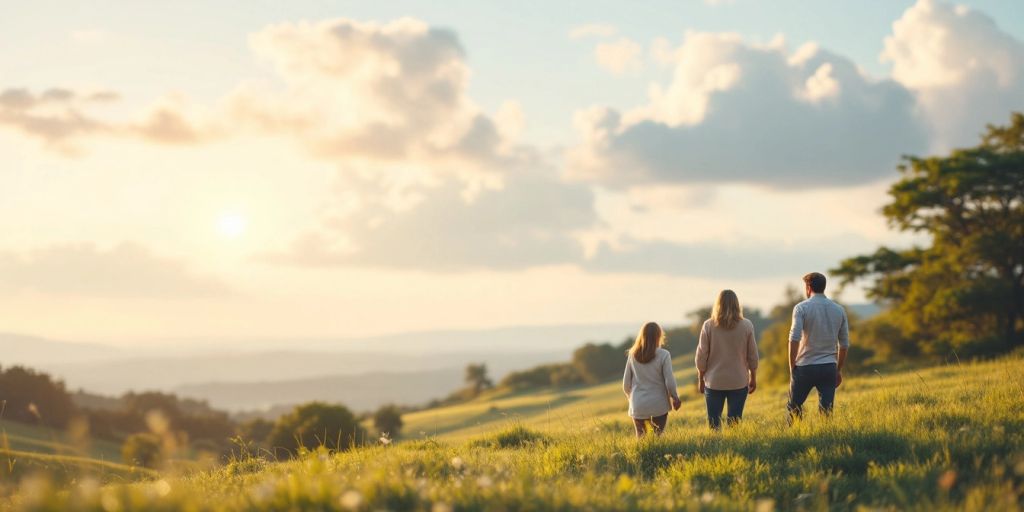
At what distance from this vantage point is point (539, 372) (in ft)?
354

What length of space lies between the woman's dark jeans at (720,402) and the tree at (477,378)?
328ft

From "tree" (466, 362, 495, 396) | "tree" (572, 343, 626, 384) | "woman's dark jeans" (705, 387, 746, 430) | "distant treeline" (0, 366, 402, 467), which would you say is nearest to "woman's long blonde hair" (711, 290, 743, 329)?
"woman's dark jeans" (705, 387, 746, 430)

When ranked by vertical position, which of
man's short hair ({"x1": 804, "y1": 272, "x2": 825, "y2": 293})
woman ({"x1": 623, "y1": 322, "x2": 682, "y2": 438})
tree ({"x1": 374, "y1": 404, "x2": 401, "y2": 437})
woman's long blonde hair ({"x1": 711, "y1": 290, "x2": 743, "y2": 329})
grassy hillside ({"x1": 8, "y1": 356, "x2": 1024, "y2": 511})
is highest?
man's short hair ({"x1": 804, "y1": 272, "x2": 825, "y2": 293})

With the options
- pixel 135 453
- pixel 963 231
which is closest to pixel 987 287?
pixel 963 231

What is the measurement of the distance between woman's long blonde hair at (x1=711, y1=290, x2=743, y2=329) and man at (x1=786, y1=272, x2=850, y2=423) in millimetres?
803

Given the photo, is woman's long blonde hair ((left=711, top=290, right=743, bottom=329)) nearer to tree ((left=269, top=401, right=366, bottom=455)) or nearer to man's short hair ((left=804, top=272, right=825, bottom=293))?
man's short hair ((left=804, top=272, right=825, bottom=293))

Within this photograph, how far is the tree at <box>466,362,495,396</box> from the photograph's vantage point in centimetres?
10994

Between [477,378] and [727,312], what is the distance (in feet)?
334

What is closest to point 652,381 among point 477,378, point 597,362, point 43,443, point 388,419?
point 43,443

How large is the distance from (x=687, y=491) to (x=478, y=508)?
211cm

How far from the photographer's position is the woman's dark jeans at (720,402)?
35.8ft

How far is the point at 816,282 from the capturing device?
10.8 metres

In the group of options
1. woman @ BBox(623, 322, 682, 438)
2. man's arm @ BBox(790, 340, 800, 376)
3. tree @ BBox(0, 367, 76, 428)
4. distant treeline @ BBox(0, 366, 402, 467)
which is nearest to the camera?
woman @ BBox(623, 322, 682, 438)

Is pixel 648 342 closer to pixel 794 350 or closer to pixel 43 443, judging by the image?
pixel 794 350
